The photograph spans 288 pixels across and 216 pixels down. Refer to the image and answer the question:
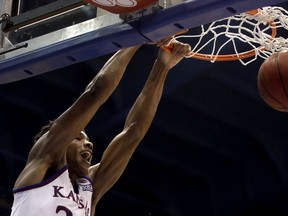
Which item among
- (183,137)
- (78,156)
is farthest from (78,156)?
(183,137)

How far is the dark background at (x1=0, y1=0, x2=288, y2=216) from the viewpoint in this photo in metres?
5.12

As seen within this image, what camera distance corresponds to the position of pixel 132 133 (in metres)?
2.78

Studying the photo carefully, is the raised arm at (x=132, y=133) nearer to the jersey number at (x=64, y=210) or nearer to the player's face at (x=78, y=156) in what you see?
the player's face at (x=78, y=156)

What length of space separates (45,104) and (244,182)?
2.11 m

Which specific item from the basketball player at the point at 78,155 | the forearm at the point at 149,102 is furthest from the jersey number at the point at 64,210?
the forearm at the point at 149,102

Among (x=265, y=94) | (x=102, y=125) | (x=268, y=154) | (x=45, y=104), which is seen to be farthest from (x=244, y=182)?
(x=265, y=94)

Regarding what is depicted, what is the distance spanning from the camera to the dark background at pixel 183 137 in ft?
16.8

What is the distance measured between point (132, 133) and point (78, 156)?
0.29 m

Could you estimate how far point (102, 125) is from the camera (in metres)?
5.60

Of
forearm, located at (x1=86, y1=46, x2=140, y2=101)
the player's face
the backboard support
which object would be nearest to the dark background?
forearm, located at (x1=86, y1=46, x2=140, y2=101)

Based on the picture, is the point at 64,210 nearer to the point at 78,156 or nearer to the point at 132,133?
the point at 78,156

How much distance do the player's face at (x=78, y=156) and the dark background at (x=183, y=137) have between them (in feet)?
7.56

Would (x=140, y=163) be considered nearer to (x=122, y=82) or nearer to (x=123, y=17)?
(x=122, y=82)

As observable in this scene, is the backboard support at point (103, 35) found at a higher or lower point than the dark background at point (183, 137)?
higher
